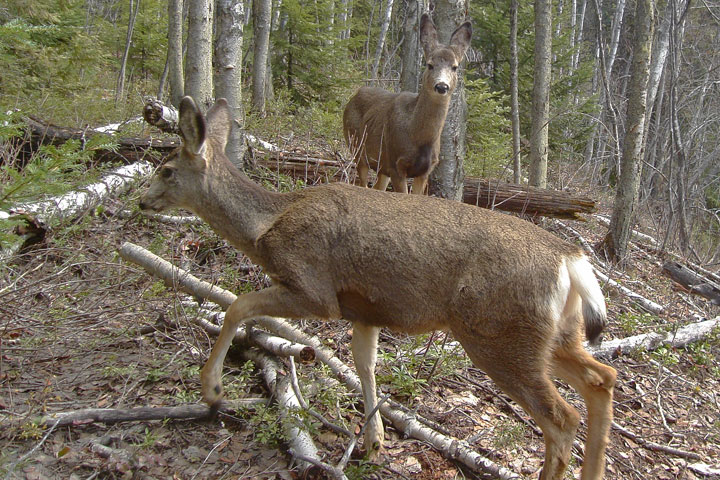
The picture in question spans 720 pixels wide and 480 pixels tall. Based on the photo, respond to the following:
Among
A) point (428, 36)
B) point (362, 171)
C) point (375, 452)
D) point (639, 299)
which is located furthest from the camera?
point (362, 171)

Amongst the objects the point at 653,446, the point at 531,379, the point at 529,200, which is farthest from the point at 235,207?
the point at 529,200

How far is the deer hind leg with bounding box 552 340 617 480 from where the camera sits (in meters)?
3.93

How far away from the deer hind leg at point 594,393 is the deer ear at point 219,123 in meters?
2.85

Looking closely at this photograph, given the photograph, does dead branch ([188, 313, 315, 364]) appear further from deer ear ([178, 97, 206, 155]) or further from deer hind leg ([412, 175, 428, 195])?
deer hind leg ([412, 175, 428, 195])

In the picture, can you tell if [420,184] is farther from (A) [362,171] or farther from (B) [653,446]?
(B) [653,446]

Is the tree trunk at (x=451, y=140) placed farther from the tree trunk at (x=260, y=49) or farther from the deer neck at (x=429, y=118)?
the tree trunk at (x=260, y=49)

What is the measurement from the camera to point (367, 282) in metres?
3.92

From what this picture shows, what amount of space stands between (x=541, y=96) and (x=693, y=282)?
4.80 meters

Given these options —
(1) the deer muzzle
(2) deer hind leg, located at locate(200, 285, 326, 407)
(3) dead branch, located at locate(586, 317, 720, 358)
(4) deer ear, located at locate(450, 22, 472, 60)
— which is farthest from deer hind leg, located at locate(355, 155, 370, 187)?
(2) deer hind leg, located at locate(200, 285, 326, 407)

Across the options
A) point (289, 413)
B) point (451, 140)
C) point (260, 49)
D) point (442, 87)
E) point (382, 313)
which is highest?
point (260, 49)

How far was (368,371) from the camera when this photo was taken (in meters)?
4.46

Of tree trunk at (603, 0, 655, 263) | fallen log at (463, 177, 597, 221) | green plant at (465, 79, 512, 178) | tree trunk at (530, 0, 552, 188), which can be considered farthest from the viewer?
green plant at (465, 79, 512, 178)

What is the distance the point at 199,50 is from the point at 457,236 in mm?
5423

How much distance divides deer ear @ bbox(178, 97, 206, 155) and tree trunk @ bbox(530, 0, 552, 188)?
8325mm
